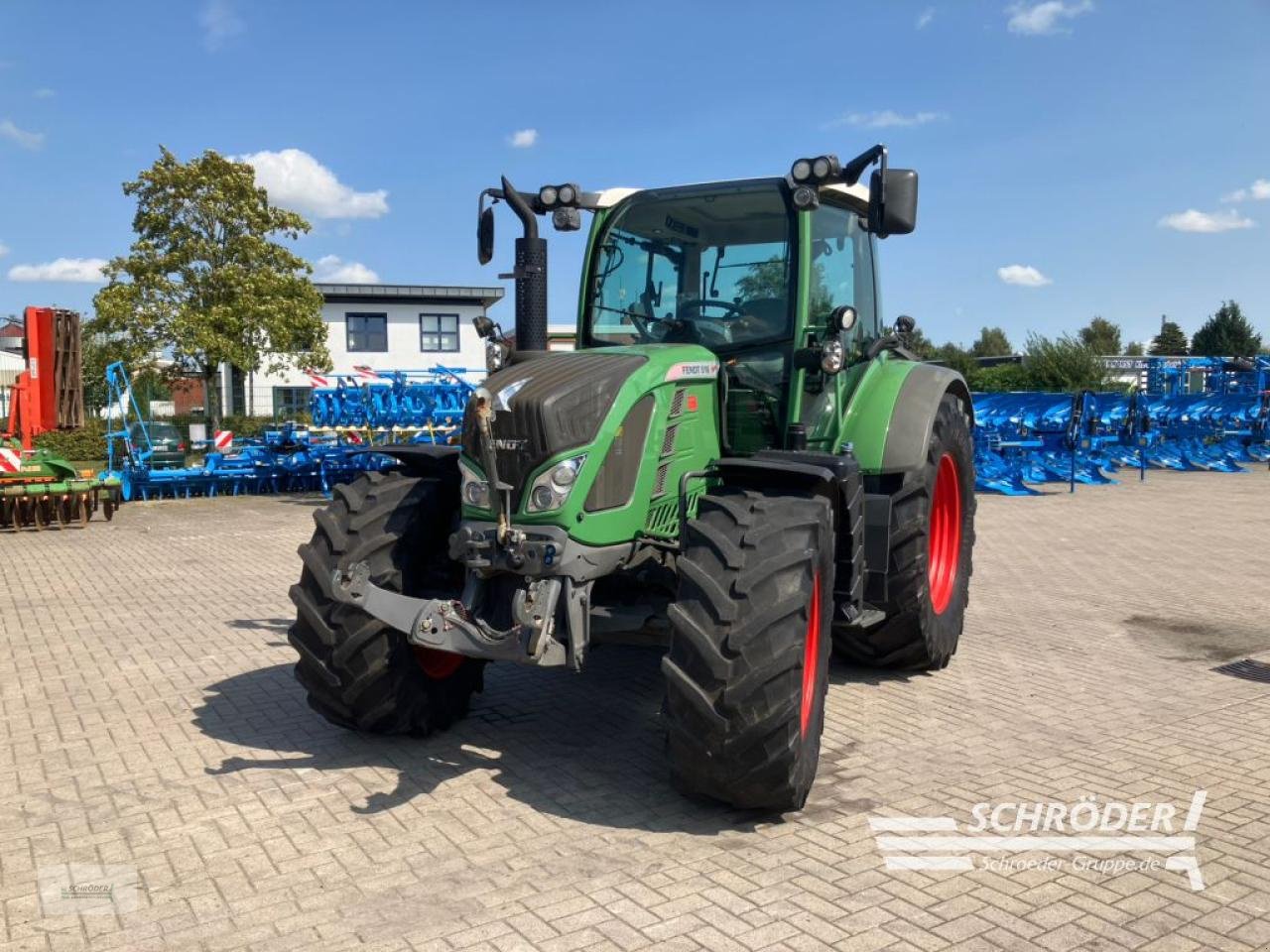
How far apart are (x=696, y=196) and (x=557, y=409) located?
1.87 metres

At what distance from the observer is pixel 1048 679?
600 cm

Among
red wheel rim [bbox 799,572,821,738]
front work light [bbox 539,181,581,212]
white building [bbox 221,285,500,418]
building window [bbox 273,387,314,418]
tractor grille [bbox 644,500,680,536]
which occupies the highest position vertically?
white building [bbox 221,285,500,418]

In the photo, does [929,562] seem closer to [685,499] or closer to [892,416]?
[892,416]

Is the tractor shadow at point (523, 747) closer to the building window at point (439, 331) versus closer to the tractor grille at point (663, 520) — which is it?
the tractor grille at point (663, 520)

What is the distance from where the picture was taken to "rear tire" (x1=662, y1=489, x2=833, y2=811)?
3.68 m

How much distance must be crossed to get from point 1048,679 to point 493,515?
357cm

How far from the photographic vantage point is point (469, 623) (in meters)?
3.99

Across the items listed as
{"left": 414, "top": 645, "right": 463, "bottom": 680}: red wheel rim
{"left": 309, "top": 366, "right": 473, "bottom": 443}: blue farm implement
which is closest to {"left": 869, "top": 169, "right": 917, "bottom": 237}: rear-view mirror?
{"left": 414, "top": 645, "right": 463, "bottom": 680}: red wheel rim

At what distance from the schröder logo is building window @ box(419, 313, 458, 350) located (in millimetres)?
33278

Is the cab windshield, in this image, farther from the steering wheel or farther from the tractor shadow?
the tractor shadow

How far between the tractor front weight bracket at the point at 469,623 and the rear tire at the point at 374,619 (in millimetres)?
351

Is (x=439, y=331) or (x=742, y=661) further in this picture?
(x=439, y=331)

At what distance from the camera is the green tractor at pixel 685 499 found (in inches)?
149

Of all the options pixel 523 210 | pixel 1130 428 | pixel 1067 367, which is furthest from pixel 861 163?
pixel 1067 367
